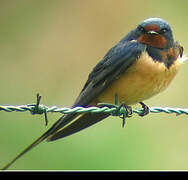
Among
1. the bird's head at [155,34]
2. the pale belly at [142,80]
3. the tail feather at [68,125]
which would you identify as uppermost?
the bird's head at [155,34]

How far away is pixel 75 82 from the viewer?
6.13 meters

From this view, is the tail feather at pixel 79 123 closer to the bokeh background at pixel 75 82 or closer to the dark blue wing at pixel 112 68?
the dark blue wing at pixel 112 68

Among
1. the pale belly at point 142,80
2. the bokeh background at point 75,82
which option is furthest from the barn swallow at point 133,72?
the bokeh background at point 75,82

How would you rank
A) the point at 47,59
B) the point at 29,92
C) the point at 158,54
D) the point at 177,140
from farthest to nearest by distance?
the point at 47,59 → the point at 29,92 → the point at 177,140 → the point at 158,54

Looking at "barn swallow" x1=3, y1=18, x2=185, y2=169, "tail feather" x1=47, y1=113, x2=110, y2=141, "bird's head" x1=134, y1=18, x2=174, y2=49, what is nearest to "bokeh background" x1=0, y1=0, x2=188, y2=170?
"tail feather" x1=47, y1=113, x2=110, y2=141

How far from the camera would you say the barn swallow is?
3.67 m

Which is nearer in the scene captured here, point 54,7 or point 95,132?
point 95,132

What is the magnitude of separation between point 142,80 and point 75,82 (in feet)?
8.25

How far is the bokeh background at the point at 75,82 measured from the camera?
17.0 feet

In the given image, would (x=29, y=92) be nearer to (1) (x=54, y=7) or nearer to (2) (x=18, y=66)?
(2) (x=18, y=66)

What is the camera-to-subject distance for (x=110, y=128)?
5680 millimetres
